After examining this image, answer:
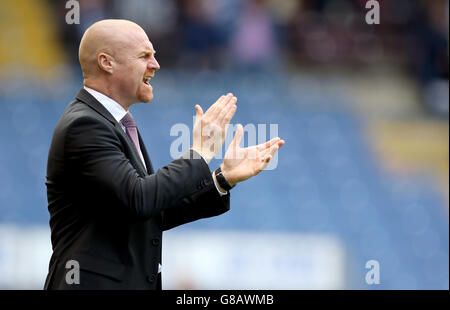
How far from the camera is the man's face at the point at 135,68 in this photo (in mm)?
2238

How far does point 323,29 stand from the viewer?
7590 millimetres

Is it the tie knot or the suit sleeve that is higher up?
the tie knot

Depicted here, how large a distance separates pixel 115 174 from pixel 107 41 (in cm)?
44

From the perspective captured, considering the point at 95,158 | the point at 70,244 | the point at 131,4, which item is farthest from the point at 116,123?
the point at 131,4

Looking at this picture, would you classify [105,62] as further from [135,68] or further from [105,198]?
[105,198]

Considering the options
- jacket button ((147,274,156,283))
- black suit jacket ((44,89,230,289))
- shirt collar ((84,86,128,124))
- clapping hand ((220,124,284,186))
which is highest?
shirt collar ((84,86,128,124))

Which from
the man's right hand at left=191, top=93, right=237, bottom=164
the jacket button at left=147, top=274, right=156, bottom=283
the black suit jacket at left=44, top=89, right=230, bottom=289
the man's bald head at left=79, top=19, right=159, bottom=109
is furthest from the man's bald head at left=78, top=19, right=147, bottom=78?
the jacket button at left=147, top=274, right=156, bottom=283

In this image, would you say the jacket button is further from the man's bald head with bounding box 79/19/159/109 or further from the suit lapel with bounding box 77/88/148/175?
the man's bald head with bounding box 79/19/159/109

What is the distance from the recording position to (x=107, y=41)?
2229 millimetres

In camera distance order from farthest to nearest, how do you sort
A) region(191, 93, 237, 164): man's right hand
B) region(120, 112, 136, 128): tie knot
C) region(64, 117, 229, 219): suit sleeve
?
1. region(120, 112, 136, 128): tie knot
2. region(191, 93, 237, 164): man's right hand
3. region(64, 117, 229, 219): suit sleeve

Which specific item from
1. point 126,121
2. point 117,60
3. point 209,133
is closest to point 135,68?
point 117,60

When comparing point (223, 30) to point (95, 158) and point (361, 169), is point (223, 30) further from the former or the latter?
point (95, 158)

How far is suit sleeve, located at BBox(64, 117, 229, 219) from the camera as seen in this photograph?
204 cm

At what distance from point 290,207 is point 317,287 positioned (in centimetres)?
100
